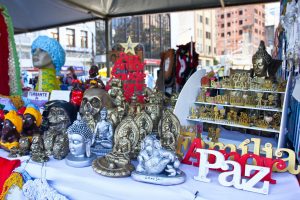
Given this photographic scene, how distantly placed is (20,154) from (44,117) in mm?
200

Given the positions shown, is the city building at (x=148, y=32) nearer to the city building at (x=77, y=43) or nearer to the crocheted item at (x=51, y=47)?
the city building at (x=77, y=43)

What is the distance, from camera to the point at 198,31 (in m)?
24.6

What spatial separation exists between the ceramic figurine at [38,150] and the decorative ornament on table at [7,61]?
1230 millimetres

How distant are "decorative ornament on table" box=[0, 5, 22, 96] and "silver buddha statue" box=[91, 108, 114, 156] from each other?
1417 millimetres

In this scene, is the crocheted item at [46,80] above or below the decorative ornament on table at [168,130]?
above

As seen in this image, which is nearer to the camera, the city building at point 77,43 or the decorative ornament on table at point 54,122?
the decorative ornament on table at point 54,122

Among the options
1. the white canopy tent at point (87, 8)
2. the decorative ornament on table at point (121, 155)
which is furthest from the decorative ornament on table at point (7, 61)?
the decorative ornament on table at point (121, 155)

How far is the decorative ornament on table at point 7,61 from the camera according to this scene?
2.15m

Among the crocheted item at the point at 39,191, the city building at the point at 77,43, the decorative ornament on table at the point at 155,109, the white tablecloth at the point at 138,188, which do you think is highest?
the city building at the point at 77,43

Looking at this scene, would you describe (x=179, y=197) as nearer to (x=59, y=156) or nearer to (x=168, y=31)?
(x=59, y=156)

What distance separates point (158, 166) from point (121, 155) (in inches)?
6.9

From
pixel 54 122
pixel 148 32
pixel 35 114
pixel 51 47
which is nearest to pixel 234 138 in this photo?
pixel 54 122

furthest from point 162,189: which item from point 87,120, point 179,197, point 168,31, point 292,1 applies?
point 168,31

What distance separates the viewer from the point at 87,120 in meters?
1.20
